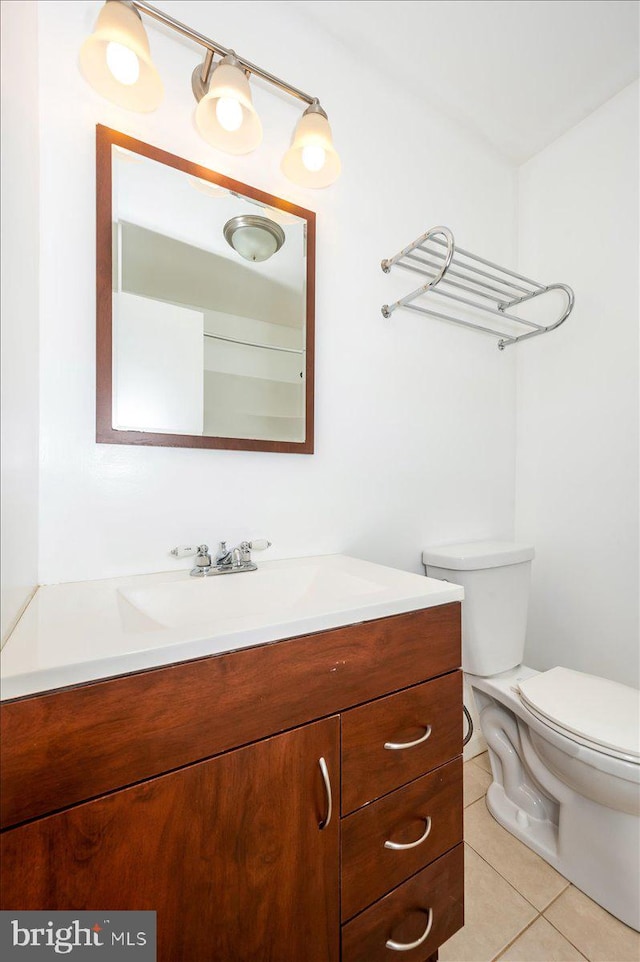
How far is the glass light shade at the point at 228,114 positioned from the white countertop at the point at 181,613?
3.49ft

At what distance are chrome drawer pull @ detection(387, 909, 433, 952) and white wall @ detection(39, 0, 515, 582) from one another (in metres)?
0.85

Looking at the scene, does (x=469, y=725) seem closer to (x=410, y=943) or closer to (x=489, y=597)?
(x=489, y=597)

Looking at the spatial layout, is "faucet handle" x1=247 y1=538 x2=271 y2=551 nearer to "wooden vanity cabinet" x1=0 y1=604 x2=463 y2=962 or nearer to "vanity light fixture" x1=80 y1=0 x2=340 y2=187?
"wooden vanity cabinet" x1=0 y1=604 x2=463 y2=962

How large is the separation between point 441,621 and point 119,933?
0.70 m

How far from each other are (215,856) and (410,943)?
57 cm

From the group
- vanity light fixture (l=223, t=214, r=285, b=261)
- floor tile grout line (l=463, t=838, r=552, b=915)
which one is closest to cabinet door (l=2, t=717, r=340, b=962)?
floor tile grout line (l=463, t=838, r=552, b=915)

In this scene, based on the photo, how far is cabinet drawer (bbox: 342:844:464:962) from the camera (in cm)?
78

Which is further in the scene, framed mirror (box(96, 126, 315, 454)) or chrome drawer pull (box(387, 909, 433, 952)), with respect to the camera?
framed mirror (box(96, 126, 315, 454))

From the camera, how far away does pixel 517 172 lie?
6.01 ft

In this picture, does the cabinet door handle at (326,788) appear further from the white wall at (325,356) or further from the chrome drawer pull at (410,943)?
the white wall at (325,356)

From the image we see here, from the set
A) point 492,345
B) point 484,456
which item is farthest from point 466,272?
point 484,456

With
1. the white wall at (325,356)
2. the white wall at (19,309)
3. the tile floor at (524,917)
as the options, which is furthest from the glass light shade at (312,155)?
the tile floor at (524,917)

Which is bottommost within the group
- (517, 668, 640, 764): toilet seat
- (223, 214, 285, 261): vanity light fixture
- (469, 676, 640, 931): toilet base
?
(469, 676, 640, 931): toilet base

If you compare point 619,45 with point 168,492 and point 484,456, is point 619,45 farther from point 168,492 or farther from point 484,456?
point 168,492
